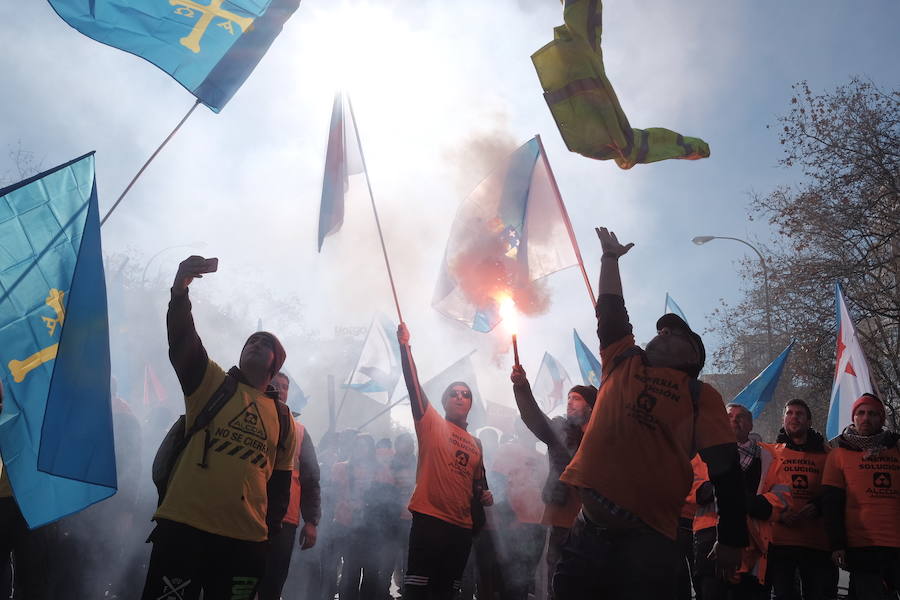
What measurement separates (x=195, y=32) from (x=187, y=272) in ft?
9.63

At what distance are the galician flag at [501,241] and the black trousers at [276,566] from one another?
3.18 meters

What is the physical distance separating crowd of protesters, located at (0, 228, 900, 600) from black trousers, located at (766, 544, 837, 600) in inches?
0.7

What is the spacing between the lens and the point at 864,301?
16000 millimetres

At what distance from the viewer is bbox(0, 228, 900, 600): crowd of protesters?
3.16m

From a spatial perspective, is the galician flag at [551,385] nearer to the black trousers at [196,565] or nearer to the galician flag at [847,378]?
the galician flag at [847,378]

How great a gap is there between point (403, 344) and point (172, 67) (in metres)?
3.01

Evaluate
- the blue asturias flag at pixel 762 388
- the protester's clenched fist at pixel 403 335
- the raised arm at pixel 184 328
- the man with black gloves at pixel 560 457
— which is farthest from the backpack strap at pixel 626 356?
the blue asturias flag at pixel 762 388

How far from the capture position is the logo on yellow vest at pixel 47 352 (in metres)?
4.38

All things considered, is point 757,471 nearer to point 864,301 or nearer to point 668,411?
point 668,411

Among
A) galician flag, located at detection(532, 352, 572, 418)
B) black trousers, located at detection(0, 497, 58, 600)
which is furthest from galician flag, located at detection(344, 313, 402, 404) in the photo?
black trousers, located at detection(0, 497, 58, 600)

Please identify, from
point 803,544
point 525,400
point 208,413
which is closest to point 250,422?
point 208,413

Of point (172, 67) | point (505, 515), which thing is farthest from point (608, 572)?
point (505, 515)

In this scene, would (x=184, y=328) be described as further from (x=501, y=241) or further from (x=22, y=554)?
(x=501, y=241)

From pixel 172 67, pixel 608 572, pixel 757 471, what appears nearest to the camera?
pixel 608 572
